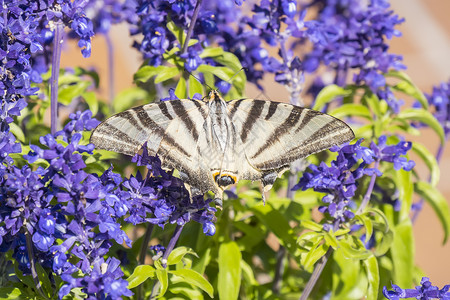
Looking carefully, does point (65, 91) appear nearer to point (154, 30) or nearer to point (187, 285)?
point (154, 30)

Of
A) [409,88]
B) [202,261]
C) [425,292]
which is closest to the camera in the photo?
[425,292]

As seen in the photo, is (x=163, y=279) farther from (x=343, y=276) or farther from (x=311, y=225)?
(x=343, y=276)

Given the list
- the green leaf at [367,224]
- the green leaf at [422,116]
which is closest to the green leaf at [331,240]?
the green leaf at [367,224]

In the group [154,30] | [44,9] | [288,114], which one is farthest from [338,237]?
[44,9]

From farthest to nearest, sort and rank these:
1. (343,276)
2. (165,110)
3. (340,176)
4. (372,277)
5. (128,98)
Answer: (128,98) → (343,276) → (372,277) → (340,176) → (165,110)

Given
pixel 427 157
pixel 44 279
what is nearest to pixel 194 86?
pixel 44 279
